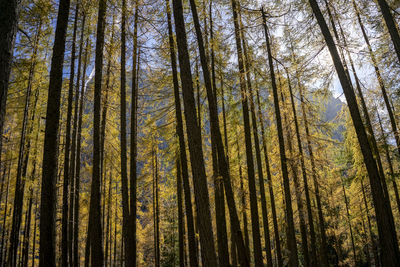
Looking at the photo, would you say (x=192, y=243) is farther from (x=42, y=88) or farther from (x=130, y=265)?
(x=42, y=88)

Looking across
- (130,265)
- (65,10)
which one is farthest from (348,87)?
(130,265)

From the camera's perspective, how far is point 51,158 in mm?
4629

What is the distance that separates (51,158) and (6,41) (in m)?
2.63

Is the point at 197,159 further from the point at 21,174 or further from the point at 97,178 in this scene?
the point at 21,174

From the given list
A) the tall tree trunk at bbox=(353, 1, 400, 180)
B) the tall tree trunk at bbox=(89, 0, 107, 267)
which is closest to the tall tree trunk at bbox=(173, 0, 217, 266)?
the tall tree trunk at bbox=(89, 0, 107, 267)

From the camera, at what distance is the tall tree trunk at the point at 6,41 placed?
8.25ft

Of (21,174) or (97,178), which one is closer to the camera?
(97,178)

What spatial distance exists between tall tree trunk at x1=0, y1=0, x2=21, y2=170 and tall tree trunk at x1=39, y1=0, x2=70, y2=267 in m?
2.22

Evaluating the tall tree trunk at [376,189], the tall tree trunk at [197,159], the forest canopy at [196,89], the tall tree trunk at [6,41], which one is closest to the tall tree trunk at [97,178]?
the forest canopy at [196,89]

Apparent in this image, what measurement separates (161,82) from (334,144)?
26.0ft

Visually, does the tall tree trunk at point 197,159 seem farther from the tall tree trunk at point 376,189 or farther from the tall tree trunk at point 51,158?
the tall tree trunk at point 376,189

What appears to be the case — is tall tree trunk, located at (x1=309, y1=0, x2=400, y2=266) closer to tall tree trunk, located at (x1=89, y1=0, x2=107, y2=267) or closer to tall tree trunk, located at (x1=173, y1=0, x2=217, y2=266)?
tall tree trunk, located at (x1=173, y1=0, x2=217, y2=266)

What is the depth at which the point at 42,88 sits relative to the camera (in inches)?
455

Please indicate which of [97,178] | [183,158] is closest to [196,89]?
[183,158]
